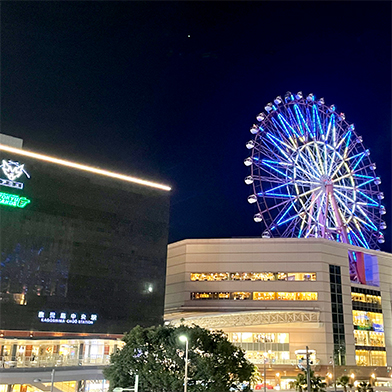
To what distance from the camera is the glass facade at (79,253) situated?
171ft

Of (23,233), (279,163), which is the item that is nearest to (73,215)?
(23,233)

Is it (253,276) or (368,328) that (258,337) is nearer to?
(253,276)

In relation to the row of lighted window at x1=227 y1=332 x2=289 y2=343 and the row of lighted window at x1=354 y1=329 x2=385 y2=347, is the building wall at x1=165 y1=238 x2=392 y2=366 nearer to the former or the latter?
the row of lighted window at x1=227 y1=332 x2=289 y2=343

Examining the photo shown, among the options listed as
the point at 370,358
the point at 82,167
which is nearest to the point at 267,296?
the point at 370,358

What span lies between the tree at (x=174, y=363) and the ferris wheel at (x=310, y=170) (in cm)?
3688

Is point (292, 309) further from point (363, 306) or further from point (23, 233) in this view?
point (23, 233)

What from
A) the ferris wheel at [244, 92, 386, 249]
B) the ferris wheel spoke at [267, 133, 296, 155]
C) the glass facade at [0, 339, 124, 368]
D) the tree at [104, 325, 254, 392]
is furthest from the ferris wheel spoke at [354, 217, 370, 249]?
the tree at [104, 325, 254, 392]

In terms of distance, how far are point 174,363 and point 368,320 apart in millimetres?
51123

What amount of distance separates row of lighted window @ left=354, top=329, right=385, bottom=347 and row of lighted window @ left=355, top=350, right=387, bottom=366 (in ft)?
3.81

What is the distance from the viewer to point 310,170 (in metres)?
70.3

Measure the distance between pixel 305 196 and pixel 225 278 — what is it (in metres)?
17.5

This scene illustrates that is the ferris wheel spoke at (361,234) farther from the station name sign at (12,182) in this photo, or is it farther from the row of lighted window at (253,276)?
the station name sign at (12,182)

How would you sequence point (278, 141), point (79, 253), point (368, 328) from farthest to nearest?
point (368, 328)
point (278, 141)
point (79, 253)

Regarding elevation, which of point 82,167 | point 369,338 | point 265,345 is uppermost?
point 82,167
